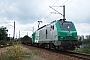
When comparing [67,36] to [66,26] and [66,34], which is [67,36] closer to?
[66,34]

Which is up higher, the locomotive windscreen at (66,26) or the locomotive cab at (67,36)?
the locomotive windscreen at (66,26)

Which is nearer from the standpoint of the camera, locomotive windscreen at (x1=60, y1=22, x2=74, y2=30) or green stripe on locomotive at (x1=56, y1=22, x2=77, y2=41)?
green stripe on locomotive at (x1=56, y1=22, x2=77, y2=41)

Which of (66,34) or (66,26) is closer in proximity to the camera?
(66,34)

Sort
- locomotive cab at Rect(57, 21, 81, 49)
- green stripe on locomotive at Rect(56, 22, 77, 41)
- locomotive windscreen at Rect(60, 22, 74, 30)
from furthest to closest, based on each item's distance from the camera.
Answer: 1. locomotive windscreen at Rect(60, 22, 74, 30)
2. green stripe on locomotive at Rect(56, 22, 77, 41)
3. locomotive cab at Rect(57, 21, 81, 49)

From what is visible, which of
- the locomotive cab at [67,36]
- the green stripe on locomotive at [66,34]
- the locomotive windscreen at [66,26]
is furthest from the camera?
the locomotive windscreen at [66,26]

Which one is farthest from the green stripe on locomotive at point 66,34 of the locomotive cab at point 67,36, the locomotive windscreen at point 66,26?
the locomotive windscreen at point 66,26

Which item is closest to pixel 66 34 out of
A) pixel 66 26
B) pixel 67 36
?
pixel 67 36

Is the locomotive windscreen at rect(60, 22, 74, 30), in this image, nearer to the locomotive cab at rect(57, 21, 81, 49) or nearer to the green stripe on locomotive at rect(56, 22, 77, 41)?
the locomotive cab at rect(57, 21, 81, 49)

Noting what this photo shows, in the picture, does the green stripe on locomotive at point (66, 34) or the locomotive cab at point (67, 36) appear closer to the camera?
the locomotive cab at point (67, 36)

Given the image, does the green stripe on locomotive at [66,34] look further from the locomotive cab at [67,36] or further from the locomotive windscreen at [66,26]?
the locomotive windscreen at [66,26]

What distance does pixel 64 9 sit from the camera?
30.3 meters

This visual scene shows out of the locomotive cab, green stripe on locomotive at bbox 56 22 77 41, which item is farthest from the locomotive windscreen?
green stripe on locomotive at bbox 56 22 77 41

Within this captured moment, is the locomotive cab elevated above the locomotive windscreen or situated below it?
below

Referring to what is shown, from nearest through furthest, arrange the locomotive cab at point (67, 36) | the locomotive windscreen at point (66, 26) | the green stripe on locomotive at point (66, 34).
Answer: the locomotive cab at point (67, 36)
the green stripe on locomotive at point (66, 34)
the locomotive windscreen at point (66, 26)
